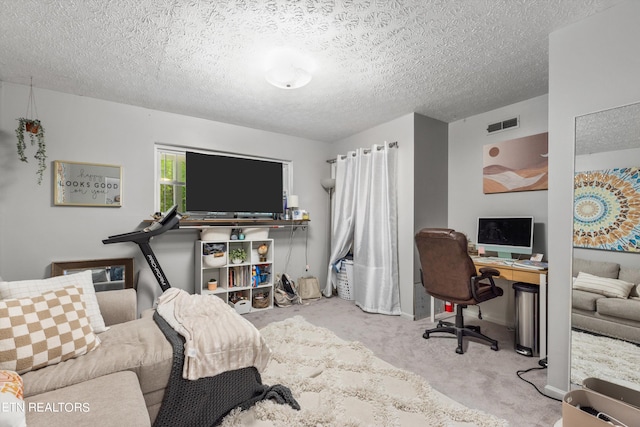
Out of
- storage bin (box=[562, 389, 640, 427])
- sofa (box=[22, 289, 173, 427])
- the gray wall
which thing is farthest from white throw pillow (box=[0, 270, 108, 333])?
the gray wall

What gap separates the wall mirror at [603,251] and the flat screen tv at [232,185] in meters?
3.22

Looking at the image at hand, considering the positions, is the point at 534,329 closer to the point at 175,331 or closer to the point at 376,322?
the point at 376,322

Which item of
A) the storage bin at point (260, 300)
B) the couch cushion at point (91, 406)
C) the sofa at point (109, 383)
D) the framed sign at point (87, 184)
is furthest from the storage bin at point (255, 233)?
the couch cushion at point (91, 406)

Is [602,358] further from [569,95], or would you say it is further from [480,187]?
[480,187]

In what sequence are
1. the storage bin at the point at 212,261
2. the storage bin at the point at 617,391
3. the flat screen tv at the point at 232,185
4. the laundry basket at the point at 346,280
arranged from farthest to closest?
the laundry basket at the point at 346,280
the flat screen tv at the point at 232,185
the storage bin at the point at 212,261
the storage bin at the point at 617,391

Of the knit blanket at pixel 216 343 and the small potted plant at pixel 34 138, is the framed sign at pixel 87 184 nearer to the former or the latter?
the small potted plant at pixel 34 138

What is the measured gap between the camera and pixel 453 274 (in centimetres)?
261

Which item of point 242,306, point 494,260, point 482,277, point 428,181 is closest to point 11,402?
point 242,306

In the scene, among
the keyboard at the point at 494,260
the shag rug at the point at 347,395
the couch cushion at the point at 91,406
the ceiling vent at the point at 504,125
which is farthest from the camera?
the ceiling vent at the point at 504,125

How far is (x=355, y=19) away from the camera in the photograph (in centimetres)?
182

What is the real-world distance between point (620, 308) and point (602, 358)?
1.07 feet

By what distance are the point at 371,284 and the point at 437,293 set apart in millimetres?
1047

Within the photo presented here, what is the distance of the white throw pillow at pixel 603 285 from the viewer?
1.66m

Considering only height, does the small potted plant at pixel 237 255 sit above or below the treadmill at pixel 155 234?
below
